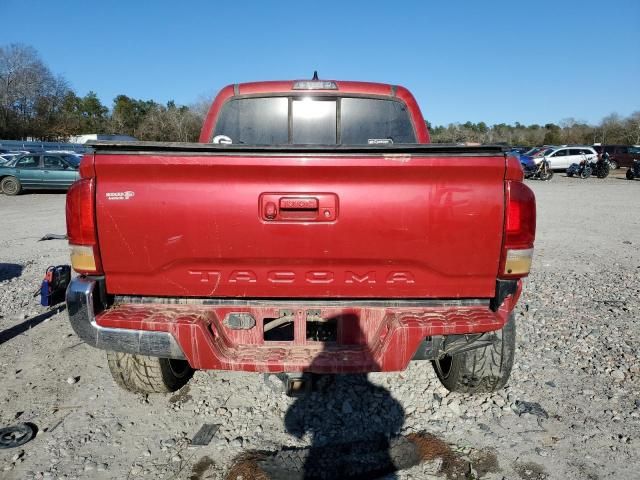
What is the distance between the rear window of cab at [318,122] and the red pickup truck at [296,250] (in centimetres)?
171

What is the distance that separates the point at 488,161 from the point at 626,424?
2.00m

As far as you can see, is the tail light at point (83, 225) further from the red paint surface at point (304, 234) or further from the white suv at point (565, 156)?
the white suv at point (565, 156)

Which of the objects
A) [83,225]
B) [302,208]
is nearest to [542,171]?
[302,208]

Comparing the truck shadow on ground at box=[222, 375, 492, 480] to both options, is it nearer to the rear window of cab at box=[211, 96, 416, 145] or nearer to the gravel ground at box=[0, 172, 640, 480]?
the gravel ground at box=[0, 172, 640, 480]

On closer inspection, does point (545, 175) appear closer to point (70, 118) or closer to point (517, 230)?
point (517, 230)

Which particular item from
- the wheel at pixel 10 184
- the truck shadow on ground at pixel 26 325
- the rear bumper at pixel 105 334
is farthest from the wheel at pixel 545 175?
the rear bumper at pixel 105 334

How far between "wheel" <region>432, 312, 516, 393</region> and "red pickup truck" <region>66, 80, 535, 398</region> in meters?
0.50

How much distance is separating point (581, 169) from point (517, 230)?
100ft

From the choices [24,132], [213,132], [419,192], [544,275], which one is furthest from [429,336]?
[24,132]

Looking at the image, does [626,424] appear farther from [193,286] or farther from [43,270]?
[43,270]

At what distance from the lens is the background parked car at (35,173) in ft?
58.4

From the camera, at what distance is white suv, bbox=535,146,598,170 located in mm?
30906

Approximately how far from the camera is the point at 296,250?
2.45 metres

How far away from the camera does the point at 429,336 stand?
8.06 ft
